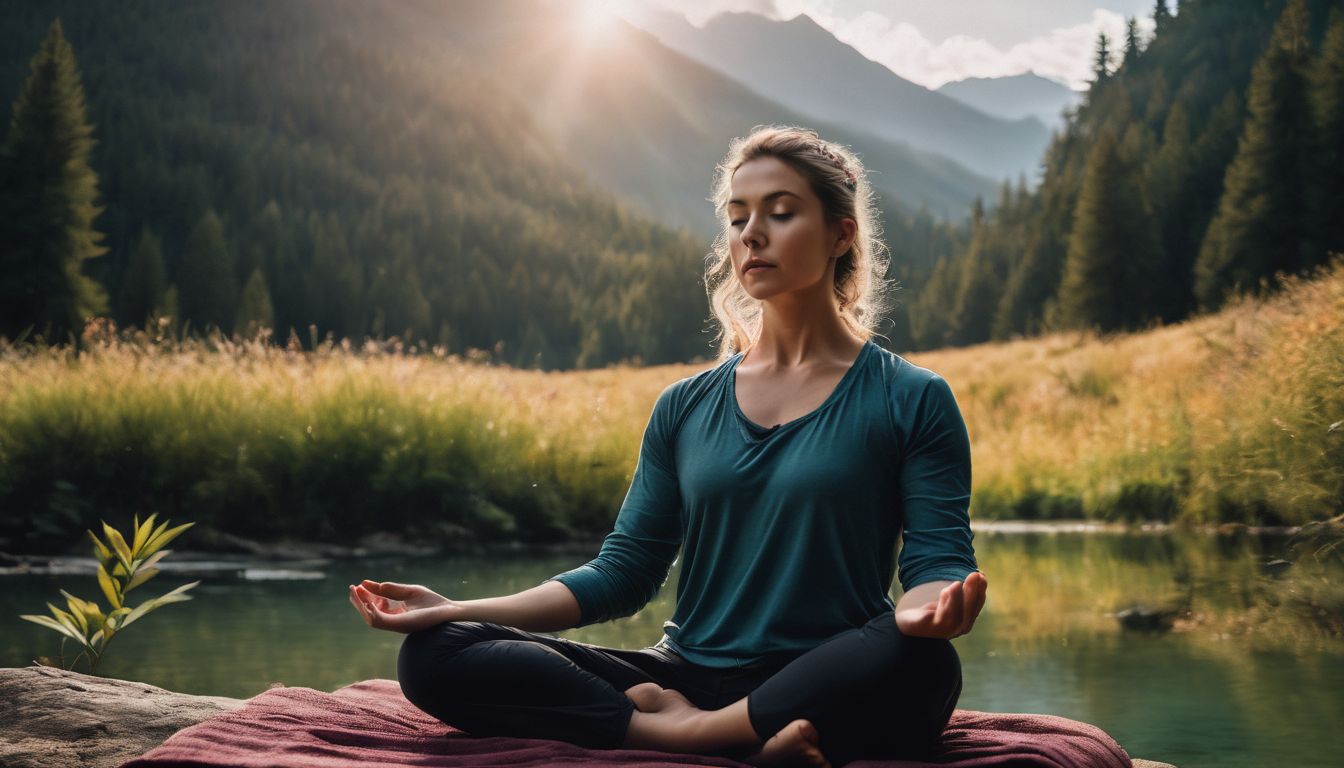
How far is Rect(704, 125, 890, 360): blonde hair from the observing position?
2.52 meters

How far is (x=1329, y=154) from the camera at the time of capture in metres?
31.7

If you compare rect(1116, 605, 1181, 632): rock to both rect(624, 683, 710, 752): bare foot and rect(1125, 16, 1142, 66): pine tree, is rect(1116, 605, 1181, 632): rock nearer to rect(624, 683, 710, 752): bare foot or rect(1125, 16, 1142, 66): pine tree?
rect(624, 683, 710, 752): bare foot

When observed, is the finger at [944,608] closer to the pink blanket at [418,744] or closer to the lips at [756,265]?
the pink blanket at [418,744]

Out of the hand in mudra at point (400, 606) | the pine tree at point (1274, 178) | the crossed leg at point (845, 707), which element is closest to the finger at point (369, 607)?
the hand in mudra at point (400, 606)

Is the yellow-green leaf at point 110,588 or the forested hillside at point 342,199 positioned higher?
the forested hillside at point 342,199

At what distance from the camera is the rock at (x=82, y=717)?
2.45m

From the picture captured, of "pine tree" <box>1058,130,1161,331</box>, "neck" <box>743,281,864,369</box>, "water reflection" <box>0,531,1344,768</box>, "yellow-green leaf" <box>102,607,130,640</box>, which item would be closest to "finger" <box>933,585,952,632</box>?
"neck" <box>743,281,864,369</box>

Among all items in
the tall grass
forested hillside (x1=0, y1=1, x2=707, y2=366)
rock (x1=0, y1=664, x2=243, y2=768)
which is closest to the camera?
rock (x1=0, y1=664, x2=243, y2=768)

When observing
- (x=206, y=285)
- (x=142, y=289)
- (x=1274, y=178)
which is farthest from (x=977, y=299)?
(x=142, y=289)

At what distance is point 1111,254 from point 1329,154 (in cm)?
674

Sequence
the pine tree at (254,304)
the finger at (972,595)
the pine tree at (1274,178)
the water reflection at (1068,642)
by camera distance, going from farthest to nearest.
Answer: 1. the pine tree at (254,304)
2. the pine tree at (1274,178)
3. the water reflection at (1068,642)
4. the finger at (972,595)

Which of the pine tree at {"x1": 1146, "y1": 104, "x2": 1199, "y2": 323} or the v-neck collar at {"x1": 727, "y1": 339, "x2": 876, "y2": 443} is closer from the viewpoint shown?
the v-neck collar at {"x1": 727, "y1": 339, "x2": 876, "y2": 443}

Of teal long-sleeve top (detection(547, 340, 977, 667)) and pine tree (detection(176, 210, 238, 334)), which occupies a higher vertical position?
pine tree (detection(176, 210, 238, 334))

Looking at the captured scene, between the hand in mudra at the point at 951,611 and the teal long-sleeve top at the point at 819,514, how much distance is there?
0.16 m
